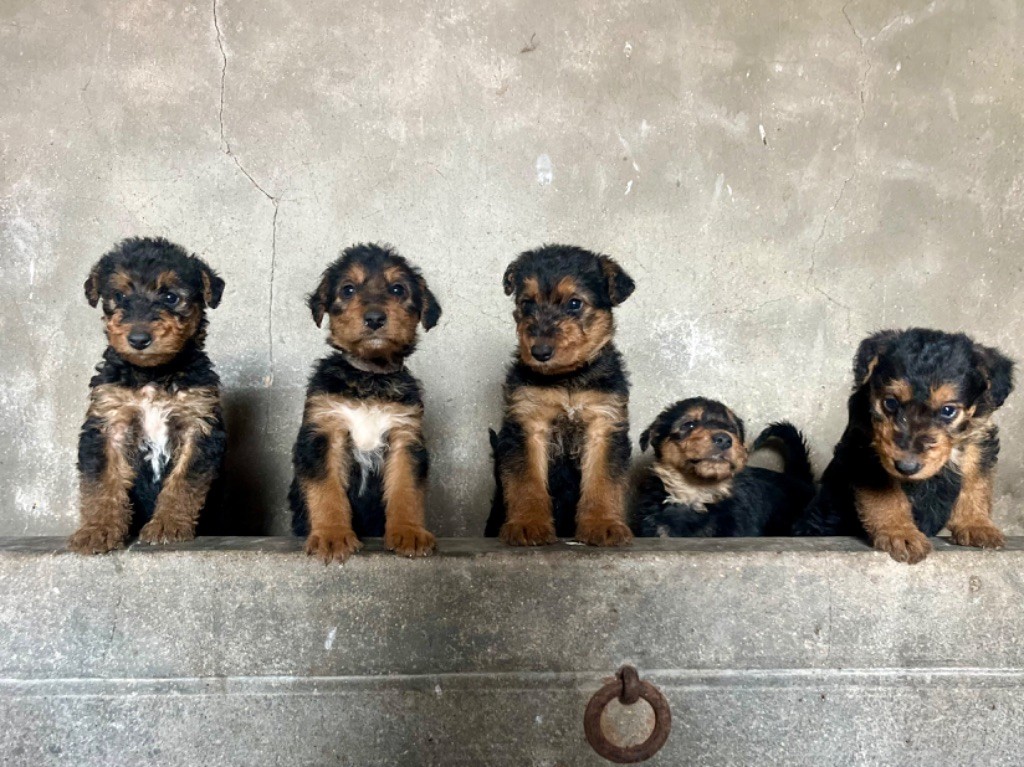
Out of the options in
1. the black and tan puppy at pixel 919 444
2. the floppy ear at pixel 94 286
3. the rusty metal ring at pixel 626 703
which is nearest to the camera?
the rusty metal ring at pixel 626 703

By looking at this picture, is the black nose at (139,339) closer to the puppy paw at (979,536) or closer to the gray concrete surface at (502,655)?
the gray concrete surface at (502,655)

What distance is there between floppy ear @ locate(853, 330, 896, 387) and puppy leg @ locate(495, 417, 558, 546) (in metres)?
1.35

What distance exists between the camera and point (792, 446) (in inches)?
188

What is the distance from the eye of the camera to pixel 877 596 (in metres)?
3.07

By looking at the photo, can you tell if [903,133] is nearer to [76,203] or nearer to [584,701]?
[584,701]

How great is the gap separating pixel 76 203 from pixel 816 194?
4541 mm

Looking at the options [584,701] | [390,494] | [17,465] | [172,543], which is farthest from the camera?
[17,465]

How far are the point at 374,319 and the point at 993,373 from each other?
2.52 m

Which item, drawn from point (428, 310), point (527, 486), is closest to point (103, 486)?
A: point (428, 310)

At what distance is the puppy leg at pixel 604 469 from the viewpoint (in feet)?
11.2

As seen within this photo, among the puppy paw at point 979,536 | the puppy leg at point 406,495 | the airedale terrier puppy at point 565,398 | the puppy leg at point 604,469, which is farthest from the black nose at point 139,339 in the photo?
the puppy paw at point 979,536

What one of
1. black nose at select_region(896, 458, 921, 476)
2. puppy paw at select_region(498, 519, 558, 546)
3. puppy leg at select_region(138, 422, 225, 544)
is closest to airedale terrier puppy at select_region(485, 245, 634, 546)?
puppy paw at select_region(498, 519, 558, 546)

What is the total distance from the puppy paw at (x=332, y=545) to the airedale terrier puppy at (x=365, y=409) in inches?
3.8

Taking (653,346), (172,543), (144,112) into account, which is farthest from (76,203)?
(653,346)
